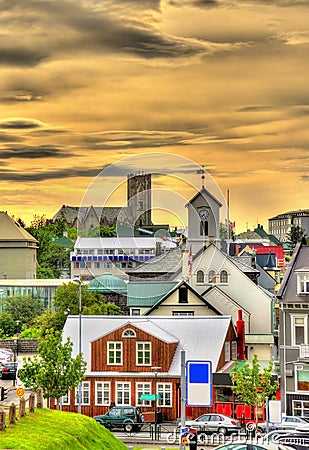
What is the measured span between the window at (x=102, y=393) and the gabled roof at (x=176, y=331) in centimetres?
73

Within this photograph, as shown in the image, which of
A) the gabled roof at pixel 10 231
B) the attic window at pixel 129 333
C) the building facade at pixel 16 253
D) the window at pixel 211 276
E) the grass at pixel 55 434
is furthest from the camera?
the gabled roof at pixel 10 231

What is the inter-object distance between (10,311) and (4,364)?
4886 cm

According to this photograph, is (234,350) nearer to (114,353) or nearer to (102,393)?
(114,353)

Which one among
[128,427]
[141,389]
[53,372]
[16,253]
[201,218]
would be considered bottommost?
[128,427]

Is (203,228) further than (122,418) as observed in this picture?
Yes

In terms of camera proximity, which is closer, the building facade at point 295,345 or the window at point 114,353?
the building facade at point 295,345

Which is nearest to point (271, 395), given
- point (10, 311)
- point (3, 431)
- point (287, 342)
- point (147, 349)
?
point (287, 342)

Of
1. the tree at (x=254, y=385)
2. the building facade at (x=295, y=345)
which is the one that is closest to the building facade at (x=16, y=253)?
the building facade at (x=295, y=345)

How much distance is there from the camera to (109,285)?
126 meters

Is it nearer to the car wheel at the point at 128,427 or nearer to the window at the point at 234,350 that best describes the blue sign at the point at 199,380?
the car wheel at the point at 128,427

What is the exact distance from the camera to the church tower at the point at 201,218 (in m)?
106

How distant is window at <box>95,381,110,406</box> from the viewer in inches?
2427

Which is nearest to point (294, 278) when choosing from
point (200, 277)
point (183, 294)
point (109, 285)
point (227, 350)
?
point (227, 350)

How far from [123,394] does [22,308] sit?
63.9 metres
